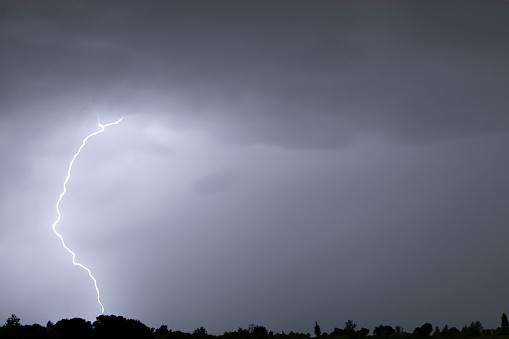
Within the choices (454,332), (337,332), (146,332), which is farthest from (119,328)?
(454,332)

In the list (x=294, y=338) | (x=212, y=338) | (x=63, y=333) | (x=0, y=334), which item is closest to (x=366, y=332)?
(x=294, y=338)

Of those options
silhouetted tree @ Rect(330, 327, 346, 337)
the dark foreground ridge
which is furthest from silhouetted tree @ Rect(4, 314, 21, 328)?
silhouetted tree @ Rect(330, 327, 346, 337)

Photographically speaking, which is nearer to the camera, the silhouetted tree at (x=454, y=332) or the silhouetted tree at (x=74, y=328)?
the silhouetted tree at (x=74, y=328)

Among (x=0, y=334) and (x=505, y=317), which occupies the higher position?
(x=505, y=317)

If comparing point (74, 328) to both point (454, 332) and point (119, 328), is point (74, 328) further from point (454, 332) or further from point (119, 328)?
point (454, 332)

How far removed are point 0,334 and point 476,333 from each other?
29315mm

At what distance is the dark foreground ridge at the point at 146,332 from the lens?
35.2m

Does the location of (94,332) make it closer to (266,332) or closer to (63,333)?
(63,333)

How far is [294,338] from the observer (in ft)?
142

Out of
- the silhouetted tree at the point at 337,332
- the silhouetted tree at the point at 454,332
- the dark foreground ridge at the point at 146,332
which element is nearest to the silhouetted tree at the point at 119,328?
the dark foreground ridge at the point at 146,332

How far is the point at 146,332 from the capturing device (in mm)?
39094

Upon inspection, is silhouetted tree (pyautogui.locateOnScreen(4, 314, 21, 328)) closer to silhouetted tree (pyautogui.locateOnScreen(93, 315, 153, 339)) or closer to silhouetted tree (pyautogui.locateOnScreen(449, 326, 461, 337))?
silhouetted tree (pyautogui.locateOnScreen(93, 315, 153, 339))

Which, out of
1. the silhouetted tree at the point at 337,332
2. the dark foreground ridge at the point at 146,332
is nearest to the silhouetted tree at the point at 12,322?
the dark foreground ridge at the point at 146,332

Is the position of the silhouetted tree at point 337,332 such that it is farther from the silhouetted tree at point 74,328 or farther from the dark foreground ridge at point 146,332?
the silhouetted tree at point 74,328
